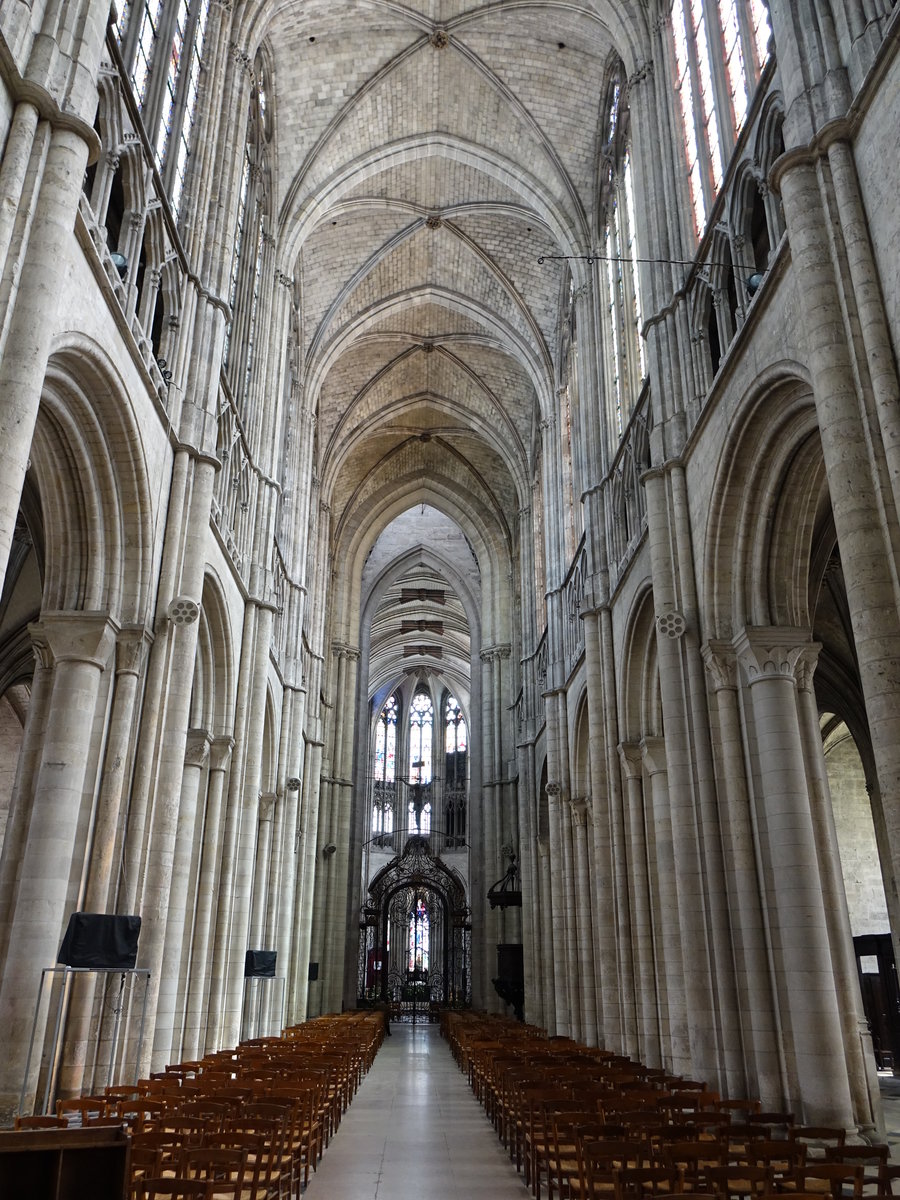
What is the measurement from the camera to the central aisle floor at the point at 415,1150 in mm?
8219

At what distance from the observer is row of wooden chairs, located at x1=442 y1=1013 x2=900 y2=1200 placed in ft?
17.1

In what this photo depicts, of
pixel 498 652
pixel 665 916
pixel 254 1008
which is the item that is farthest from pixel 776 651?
pixel 498 652

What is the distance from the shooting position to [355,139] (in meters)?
23.3

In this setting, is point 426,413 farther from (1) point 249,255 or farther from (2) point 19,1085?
(2) point 19,1085

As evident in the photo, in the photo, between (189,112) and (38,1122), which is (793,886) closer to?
(38,1122)

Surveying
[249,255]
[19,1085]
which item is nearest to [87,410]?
[19,1085]

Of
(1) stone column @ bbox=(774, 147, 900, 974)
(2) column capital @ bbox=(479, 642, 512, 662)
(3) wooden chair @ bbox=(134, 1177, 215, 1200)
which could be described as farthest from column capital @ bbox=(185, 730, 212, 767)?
(2) column capital @ bbox=(479, 642, 512, 662)

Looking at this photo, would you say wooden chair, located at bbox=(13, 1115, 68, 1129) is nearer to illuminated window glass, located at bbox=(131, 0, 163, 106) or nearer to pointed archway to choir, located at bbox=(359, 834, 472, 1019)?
illuminated window glass, located at bbox=(131, 0, 163, 106)

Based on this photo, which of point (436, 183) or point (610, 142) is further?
point (436, 183)

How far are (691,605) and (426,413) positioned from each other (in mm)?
23808

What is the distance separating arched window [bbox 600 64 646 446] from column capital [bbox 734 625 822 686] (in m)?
8.16

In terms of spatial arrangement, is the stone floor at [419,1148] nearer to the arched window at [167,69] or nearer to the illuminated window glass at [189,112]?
the arched window at [167,69]

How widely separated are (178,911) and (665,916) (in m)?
7.06

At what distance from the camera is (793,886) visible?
10.3 meters
